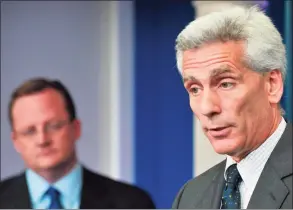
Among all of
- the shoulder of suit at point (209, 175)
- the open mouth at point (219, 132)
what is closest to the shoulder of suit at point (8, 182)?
the shoulder of suit at point (209, 175)

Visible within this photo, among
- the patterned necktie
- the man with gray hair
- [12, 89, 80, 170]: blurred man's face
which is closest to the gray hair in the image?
the man with gray hair

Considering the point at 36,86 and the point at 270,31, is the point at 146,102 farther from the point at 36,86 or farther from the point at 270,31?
the point at 270,31

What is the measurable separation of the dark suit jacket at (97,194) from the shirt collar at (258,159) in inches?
15.0

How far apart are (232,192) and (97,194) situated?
413mm

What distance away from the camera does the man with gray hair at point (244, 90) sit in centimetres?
68

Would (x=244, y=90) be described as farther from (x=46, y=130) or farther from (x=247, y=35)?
(x=46, y=130)

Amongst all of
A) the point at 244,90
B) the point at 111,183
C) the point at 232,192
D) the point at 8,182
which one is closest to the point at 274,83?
the point at 244,90

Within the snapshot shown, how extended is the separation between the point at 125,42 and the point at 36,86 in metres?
0.19

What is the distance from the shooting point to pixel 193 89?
2.26 feet

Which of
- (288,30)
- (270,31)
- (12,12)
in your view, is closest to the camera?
(270,31)

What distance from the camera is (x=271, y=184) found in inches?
27.7

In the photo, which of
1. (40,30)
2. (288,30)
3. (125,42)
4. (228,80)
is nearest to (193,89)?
(228,80)

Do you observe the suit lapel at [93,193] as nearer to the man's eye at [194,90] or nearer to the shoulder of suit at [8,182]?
the shoulder of suit at [8,182]

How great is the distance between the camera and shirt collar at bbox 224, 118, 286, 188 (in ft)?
2.36
